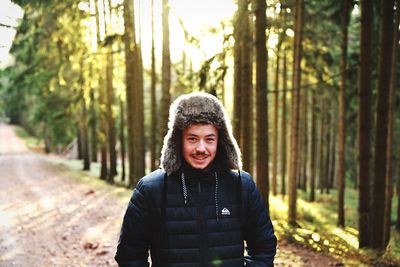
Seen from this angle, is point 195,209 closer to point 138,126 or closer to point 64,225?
point 64,225

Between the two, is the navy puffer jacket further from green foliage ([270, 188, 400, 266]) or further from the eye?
green foliage ([270, 188, 400, 266])

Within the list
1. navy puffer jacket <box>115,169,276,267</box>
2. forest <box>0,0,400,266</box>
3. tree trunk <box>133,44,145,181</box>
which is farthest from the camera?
tree trunk <box>133,44,145,181</box>

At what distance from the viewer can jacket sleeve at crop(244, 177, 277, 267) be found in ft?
10.4

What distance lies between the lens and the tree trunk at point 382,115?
8.74 m

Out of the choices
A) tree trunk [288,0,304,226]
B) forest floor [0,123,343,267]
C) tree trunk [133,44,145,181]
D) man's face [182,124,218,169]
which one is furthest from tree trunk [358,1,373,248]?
tree trunk [133,44,145,181]

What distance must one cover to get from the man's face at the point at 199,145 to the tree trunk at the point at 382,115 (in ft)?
22.9

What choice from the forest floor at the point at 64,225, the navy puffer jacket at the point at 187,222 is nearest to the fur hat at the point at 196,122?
the navy puffer jacket at the point at 187,222

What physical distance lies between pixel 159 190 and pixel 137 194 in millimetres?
178

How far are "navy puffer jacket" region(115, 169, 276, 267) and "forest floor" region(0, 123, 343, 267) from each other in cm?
555

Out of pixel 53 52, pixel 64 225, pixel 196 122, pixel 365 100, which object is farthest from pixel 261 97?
pixel 53 52

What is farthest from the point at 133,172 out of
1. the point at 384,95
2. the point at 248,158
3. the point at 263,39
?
the point at 384,95

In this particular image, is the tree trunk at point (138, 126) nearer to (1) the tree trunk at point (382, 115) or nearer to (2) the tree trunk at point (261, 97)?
(2) the tree trunk at point (261, 97)

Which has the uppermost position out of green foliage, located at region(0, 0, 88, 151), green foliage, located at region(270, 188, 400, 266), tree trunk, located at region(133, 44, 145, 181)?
green foliage, located at region(0, 0, 88, 151)

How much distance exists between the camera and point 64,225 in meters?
11.5
